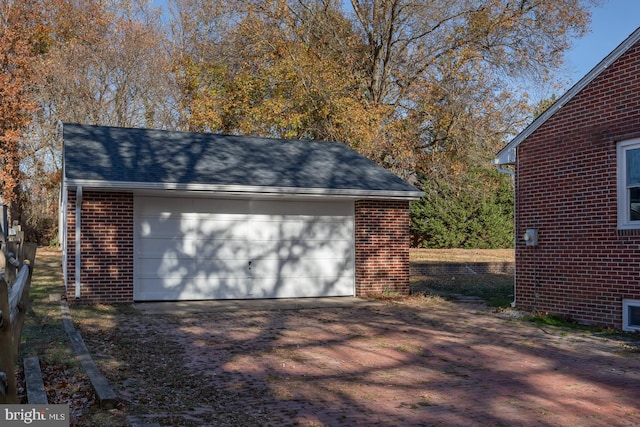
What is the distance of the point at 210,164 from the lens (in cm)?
1552

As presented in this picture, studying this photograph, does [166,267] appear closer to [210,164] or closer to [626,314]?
[210,164]

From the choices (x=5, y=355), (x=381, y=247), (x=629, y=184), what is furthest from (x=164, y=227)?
(x=5, y=355)

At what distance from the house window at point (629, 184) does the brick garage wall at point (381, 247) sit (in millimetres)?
5826

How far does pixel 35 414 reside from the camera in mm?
5090

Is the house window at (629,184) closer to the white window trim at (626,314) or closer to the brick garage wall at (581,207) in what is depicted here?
the brick garage wall at (581,207)

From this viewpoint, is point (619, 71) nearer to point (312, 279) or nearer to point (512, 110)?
point (312, 279)

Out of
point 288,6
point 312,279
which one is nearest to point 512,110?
point 288,6

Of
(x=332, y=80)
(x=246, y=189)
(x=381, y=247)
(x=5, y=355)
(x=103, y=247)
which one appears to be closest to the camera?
(x=5, y=355)

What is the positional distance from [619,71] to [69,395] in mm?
10020

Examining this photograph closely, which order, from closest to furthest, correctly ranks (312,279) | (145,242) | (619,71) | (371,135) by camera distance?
(619,71), (145,242), (312,279), (371,135)

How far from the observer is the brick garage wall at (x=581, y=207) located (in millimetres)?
11219

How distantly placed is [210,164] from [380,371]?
8.71 m

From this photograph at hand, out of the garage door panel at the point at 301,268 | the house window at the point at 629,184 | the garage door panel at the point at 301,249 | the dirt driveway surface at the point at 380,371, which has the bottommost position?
the dirt driveway surface at the point at 380,371

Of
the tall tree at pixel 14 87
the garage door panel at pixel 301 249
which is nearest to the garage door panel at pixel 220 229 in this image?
the garage door panel at pixel 301 249
